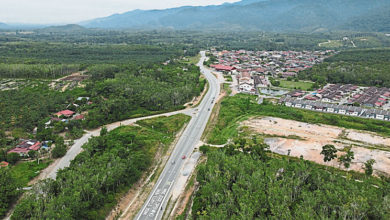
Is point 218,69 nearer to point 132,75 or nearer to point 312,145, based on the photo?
point 132,75

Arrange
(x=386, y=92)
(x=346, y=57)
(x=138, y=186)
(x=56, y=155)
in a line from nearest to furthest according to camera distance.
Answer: (x=138, y=186)
(x=56, y=155)
(x=386, y=92)
(x=346, y=57)

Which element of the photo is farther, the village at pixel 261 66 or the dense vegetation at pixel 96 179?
the village at pixel 261 66

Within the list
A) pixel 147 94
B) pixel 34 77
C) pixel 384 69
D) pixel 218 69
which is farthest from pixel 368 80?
pixel 34 77

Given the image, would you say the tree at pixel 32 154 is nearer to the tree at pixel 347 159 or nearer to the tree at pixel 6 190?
the tree at pixel 6 190

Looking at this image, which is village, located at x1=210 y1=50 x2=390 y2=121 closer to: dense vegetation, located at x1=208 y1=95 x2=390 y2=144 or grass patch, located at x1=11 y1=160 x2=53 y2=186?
dense vegetation, located at x1=208 y1=95 x2=390 y2=144

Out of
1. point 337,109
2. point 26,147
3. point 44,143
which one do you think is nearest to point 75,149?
point 44,143

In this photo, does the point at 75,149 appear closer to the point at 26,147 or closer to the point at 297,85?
Answer: the point at 26,147

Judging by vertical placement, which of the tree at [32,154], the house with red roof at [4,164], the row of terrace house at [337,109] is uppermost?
the row of terrace house at [337,109]

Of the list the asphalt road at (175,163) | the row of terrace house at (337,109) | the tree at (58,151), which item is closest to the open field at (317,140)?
the asphalt road at (175,163)
